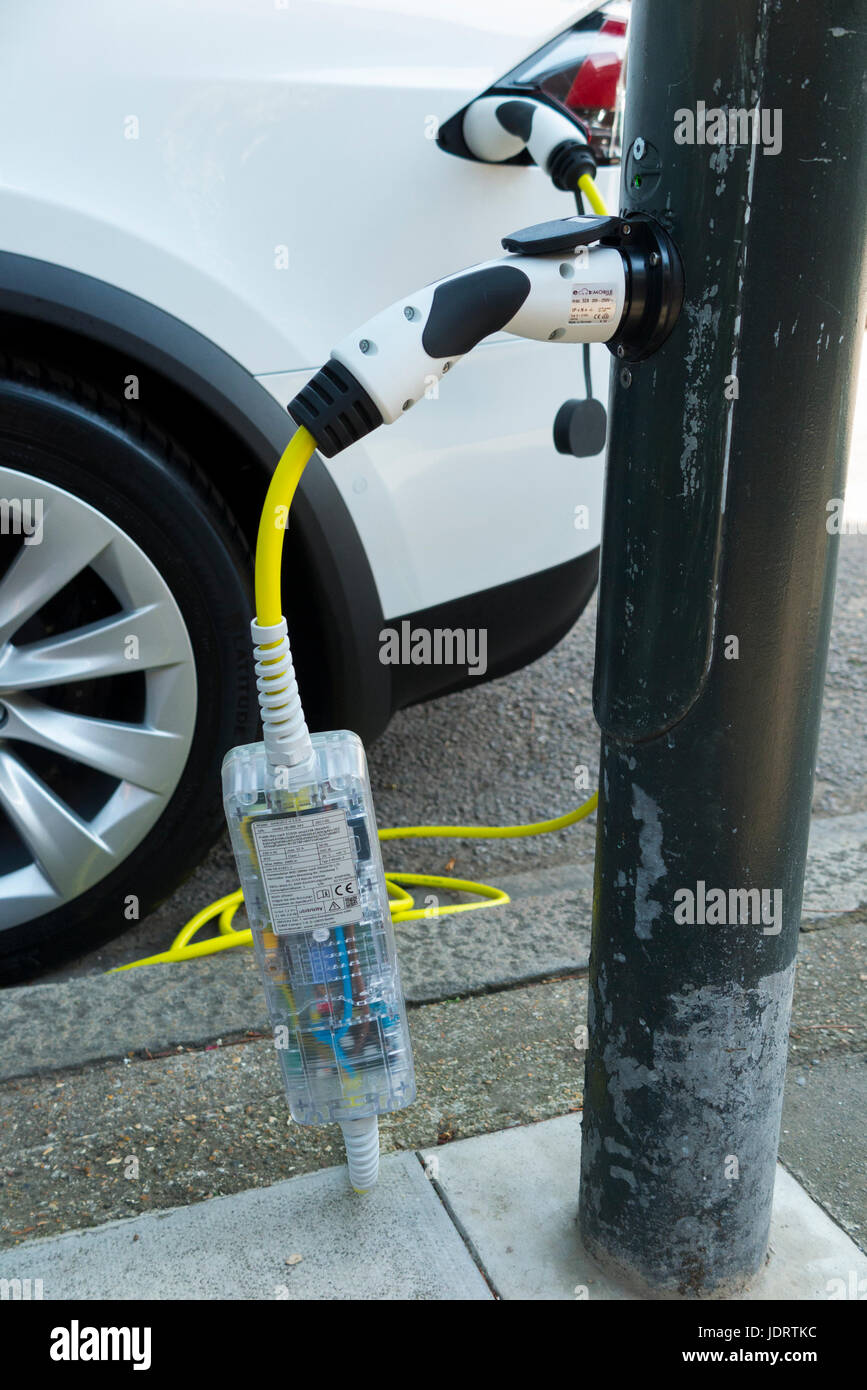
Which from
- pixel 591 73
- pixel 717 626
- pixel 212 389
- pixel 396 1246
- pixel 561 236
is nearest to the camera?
pixel 561 236

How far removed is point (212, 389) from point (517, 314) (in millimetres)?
1084

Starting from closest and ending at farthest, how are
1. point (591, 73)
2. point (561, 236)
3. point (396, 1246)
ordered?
point (561, 236) → point (396, 1246) → point (591, 73)

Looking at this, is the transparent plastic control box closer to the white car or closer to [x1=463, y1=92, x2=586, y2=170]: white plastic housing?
the white car

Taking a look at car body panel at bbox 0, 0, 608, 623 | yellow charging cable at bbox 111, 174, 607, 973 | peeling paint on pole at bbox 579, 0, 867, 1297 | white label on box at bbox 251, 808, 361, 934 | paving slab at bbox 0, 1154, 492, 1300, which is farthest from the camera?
car body panel at bbox 0, 0, 608, 623

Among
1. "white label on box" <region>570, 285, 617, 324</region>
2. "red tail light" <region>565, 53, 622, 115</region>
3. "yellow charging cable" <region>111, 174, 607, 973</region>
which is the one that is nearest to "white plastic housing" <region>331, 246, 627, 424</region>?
"white label on box" <region>570, 285, 617, 324</region>

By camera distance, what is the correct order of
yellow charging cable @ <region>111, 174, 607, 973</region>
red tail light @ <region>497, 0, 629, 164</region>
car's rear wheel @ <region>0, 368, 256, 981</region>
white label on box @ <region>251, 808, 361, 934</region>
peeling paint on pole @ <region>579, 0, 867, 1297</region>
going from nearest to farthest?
peeling paint on pole @ <region>579, 0, 867, 1297</region>, yellow charging cable @ <region>111, 174, 607, 973</region>, white label on box @ <region>251, 808, 361, 934</region>, car's rear wheel @ <region>0, 368, 256, 981</region>, red tail light @ <region>497, 0, 629, 164</region>

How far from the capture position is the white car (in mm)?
2043

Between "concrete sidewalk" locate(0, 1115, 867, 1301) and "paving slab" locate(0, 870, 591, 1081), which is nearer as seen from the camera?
"concrete sidewalk" locate(0, 1115, 867, 1301)

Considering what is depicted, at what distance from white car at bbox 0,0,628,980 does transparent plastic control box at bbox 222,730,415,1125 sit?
827mm

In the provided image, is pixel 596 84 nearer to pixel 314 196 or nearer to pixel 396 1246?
pixel 314 196

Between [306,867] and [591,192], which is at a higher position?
[591,192]

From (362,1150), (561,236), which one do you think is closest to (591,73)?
(561,236)

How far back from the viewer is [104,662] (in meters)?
2.22

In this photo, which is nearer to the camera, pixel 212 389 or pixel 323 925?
pixel 323 925
